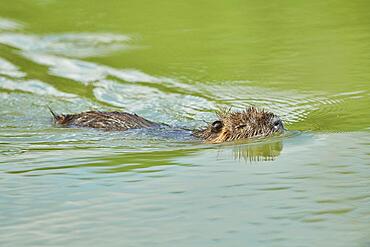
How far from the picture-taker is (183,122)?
8227 mm

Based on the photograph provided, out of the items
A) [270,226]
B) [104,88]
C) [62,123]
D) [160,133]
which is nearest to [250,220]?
[270,226]

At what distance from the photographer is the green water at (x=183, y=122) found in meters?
3.85

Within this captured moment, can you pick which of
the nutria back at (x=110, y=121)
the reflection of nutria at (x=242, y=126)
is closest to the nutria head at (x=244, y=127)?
the reflection of nutria at (x=242, y=126)

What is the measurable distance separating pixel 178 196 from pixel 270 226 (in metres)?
0.71

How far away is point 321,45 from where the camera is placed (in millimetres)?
9898

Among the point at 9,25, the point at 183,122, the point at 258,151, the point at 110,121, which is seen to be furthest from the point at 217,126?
the point at 9,25

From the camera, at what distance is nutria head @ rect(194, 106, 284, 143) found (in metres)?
6.70

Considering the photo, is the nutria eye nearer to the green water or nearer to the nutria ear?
the nutria ear

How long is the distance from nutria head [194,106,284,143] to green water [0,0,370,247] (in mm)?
247

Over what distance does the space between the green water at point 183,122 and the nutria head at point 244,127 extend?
0.25 m

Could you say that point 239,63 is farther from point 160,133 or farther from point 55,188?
point 55,188

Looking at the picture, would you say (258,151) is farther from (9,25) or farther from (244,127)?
(9,25)

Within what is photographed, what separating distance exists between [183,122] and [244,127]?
1.50 meters

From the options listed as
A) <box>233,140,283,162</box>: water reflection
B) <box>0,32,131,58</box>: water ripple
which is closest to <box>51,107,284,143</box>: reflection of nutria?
<box>233,140,283,162</box>: water reflection
